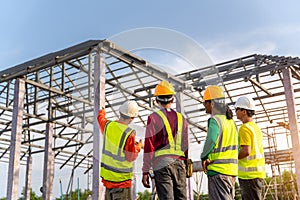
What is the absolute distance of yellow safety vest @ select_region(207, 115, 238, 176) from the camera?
4766mm

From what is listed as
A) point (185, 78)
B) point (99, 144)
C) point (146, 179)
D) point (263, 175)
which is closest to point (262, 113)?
point (185, 78)

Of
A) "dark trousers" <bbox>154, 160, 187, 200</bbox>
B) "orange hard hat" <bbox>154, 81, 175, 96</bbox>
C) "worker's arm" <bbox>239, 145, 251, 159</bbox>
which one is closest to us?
"dark trousers" <bbox>154, 160, 187, 200</bbox>

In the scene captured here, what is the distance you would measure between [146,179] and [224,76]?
31.6ft

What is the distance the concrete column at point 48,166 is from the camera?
635 inches

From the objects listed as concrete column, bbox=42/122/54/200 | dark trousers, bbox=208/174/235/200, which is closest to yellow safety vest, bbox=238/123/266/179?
dark trousers, bbox=208/174/235/200

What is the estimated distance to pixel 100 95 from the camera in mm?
9883

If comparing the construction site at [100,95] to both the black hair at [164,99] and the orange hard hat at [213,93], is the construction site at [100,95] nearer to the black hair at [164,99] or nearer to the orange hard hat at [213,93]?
the black hair at [164,99]

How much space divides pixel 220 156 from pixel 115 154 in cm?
135

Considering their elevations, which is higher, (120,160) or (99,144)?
(99,144)

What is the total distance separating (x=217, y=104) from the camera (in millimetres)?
5059

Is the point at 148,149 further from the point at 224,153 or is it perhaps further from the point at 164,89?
the point at 224,153

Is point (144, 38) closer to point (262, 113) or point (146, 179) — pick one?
→ point (146, 179)

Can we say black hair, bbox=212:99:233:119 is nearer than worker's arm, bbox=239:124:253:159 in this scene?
Yes

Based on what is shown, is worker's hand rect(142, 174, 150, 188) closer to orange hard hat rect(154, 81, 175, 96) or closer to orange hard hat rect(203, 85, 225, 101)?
orange hard hat rect(154, 81, 175, 96)
